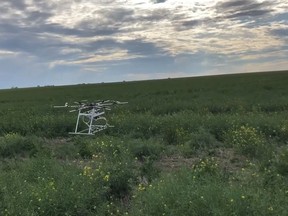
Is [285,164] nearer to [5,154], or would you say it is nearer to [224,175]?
[224,175]

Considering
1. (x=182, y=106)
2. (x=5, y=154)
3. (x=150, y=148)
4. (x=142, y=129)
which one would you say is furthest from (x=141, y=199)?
(x=182, y=106)

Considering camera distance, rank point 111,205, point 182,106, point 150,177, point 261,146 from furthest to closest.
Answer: point 182,106 → point 261,146 → point 150,177 → point 111,205

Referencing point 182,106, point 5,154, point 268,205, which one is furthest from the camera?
point 182,106

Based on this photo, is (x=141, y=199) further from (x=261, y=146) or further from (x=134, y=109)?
(x=134, y=109)

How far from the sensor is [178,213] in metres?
5.71

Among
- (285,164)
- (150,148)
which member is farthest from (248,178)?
(150,148)

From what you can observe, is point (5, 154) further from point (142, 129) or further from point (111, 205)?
point (111, 205)

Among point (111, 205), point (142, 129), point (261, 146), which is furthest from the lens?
point (142, 129)

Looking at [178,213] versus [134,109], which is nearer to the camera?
[178,213]

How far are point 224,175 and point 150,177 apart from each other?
5.08 feet

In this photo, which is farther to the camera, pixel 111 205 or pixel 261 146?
pixel 261 146

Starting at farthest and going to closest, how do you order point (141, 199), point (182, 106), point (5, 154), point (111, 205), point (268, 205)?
point (182, 106)
point (5, 154)
point (111, 205)
point (141, 199)
point (268, 205)

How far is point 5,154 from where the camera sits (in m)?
12.9

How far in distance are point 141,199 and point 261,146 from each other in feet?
17.0
